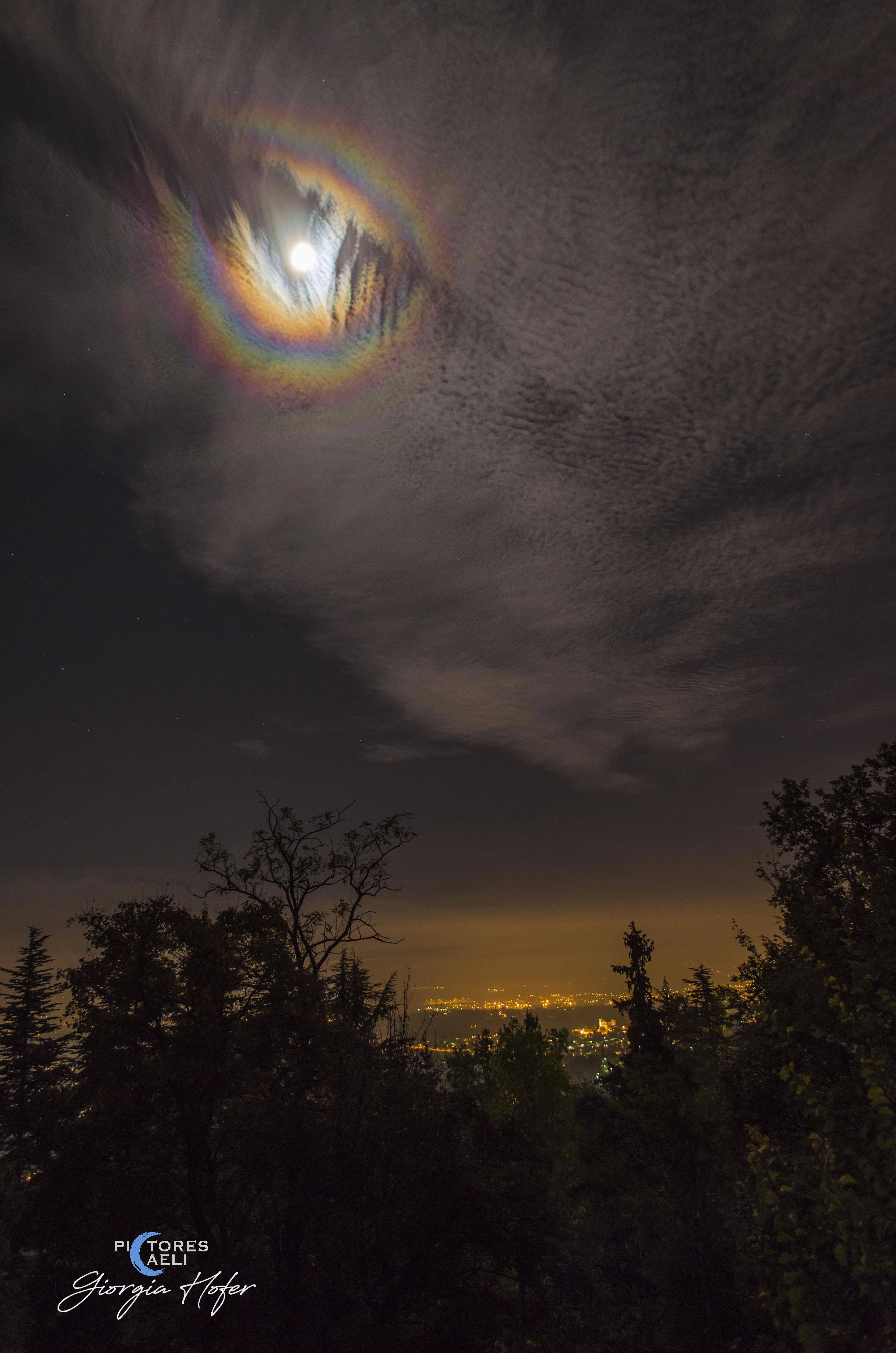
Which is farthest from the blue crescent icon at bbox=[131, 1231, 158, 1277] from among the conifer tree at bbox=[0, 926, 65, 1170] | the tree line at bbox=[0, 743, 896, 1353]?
the conifer tree at bbox=[0, 926, 65, 1170]

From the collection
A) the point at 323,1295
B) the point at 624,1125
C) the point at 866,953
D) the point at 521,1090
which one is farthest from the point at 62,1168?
the point at 521,1090

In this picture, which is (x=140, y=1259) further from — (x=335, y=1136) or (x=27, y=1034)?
(x=27, y=1034)

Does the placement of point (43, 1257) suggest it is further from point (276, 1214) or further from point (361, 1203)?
point (361, 1203)

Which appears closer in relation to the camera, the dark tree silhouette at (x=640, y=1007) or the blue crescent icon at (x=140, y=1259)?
the blue crescent icon at (x=140, y=1259)

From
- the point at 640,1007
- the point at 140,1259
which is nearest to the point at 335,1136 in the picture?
the point at 140,1259

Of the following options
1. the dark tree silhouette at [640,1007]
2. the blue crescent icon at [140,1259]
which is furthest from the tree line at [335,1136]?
the dark tree silhouette at [640,1007]

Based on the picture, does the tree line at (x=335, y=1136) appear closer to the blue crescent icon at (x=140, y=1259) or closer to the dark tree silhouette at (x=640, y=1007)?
the blue crescent icon at (x=140, y=1259)

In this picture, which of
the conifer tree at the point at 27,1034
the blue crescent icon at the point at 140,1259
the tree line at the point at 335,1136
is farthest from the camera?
the conifer tree at the point at 27,1034

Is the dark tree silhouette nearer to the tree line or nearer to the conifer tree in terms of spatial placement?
the tree line

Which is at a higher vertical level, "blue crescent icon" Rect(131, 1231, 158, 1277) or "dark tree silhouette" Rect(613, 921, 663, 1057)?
"dark tree silhouette" Rect(613, 921, 663, 1057)
